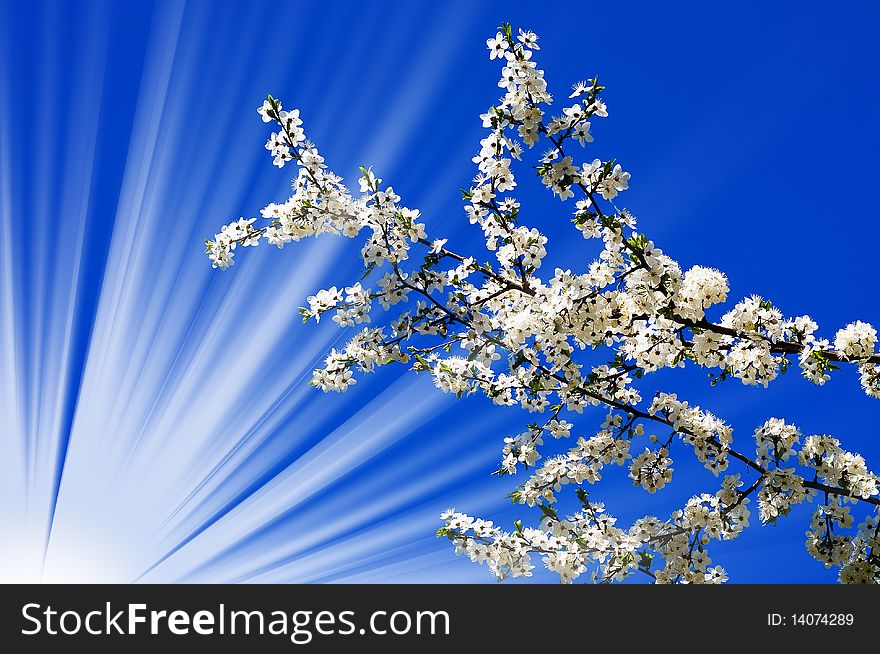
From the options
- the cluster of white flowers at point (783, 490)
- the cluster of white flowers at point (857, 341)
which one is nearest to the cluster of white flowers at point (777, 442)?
the cluster of white flowers at point (783, 490)

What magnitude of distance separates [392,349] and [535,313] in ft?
4.55

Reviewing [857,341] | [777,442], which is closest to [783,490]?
[777,442]

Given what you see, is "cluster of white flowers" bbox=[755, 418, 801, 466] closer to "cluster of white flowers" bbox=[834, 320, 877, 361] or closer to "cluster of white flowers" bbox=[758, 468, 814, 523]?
"cluster of white flowers" bbox=[758, 468, 814, 523]

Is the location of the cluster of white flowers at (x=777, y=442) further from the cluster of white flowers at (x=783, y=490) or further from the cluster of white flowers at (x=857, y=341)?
the cluster of white flowers at (x=857, y=341)

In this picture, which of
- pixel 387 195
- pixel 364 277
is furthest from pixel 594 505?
pixel 387 195

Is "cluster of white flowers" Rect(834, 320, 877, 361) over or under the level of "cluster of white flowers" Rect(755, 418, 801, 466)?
over

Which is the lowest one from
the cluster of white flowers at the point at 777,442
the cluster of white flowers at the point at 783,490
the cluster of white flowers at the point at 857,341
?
the cluster of white flowers at the point at 783,490

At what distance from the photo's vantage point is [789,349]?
5609 millimetres

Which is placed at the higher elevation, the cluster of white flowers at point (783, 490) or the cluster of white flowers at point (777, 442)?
the cluster of white flowers at point (777, 442)

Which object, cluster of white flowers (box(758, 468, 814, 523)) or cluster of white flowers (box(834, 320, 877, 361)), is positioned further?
cluster of white flowers (box(758, 468, 814, 523))


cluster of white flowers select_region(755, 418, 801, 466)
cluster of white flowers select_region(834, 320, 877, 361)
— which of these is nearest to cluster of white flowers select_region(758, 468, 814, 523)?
cluster of white flowers select_region(755, 418, 801, 466)

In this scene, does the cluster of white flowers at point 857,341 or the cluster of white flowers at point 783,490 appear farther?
the cluster of white flowers at point 783,490

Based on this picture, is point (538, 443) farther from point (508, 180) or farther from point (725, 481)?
point (508, 180)

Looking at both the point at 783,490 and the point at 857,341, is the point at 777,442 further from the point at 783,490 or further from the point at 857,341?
the point at 857,341
